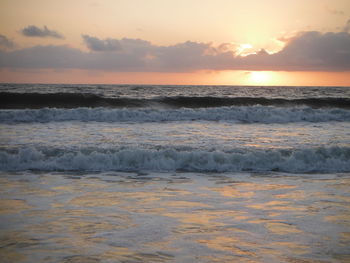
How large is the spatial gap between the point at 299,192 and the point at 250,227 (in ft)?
6.46

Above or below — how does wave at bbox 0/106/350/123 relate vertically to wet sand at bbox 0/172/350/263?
above

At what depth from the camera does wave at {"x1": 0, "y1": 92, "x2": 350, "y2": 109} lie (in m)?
25.0

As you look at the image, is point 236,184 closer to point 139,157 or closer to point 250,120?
point 139,157

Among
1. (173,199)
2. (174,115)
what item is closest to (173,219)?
(173,199)

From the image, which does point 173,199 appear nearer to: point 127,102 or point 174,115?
point 174,115

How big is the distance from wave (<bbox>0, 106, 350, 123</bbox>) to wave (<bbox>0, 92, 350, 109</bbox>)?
Result: 259 inches

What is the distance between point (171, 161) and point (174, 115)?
407 inches

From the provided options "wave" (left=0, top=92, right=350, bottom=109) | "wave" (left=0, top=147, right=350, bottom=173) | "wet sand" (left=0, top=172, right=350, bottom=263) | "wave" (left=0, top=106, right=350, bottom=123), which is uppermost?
"wave" (left=0, top=92, right=350, bottom=109)

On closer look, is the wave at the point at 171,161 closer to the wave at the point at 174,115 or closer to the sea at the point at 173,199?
the sea at the point at 173,199

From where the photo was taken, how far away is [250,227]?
4.16 meters

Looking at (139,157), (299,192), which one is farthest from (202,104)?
(299,192)

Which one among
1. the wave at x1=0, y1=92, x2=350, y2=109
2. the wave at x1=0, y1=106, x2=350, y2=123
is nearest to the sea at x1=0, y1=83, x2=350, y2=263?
the wave at x1=0, y1=106, x2=350, y2=123

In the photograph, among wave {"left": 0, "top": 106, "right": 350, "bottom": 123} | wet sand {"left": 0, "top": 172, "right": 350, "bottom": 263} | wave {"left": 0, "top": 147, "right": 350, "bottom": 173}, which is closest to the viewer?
wet sand {"left": 0, "top": 172, "right": 350, "bottom": 263}

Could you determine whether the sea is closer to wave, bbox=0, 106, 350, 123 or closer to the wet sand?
the wet sand
